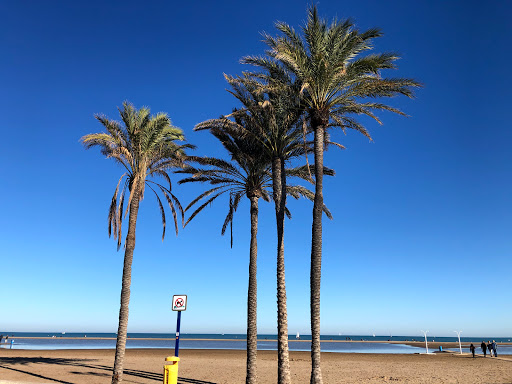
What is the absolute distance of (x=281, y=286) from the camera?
17922 millimetres

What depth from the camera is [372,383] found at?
20.5 meters

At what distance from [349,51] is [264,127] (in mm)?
5121

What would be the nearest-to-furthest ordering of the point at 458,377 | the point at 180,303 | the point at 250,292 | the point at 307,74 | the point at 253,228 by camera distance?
1. the point at 180,303
2. the point at 307,74
3. the point at 250,292
4. the point at 253,228
5. the point at 458,377

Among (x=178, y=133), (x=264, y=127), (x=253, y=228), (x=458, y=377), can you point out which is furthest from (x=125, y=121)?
(x=458, y=377)

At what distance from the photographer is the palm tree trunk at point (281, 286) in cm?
1666

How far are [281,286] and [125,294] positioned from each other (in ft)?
23.3

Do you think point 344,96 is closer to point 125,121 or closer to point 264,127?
point 264,127

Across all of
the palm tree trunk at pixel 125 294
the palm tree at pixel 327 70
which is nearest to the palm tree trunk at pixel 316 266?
the palm tree at pixel 327 70

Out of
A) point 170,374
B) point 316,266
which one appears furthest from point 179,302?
point 316,266

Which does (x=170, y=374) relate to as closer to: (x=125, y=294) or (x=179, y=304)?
(x=179, y=304)

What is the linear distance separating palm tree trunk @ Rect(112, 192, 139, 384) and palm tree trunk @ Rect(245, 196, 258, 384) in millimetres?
5506

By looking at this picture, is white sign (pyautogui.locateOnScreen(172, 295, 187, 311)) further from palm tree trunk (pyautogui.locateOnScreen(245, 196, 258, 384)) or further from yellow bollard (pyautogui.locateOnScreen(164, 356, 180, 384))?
palm tree trunk (pyautogui.locateOnScreen(245, 196, 258, 384))

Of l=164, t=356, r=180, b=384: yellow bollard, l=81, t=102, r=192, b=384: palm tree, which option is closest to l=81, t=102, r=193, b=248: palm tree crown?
l=81, t=102, r=192, b=384: palm tree

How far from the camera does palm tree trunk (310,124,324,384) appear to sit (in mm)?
15031
